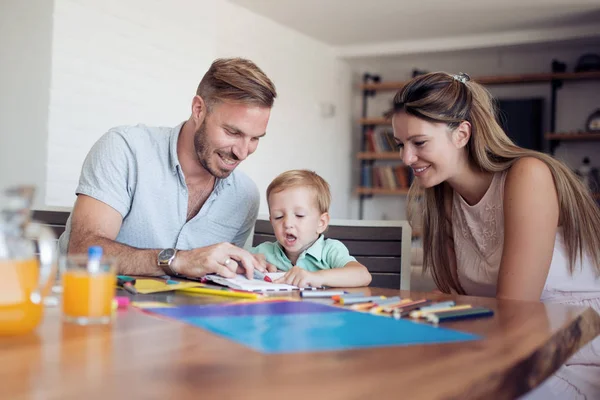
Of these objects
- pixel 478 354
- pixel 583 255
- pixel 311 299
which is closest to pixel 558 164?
pixel 583 255

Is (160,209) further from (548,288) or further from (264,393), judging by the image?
(264,393)

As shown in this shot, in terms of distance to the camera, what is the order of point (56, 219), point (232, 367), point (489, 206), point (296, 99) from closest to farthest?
point (232, 367) < point (489, 206) < point (56, 219) < point (296, 99)

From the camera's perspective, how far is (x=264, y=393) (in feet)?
1.93

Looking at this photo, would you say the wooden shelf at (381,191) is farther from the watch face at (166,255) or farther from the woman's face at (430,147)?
the watch face at (166,255)

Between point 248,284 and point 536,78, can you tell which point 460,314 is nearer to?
point 248,284

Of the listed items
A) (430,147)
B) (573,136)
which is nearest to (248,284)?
(430,147)

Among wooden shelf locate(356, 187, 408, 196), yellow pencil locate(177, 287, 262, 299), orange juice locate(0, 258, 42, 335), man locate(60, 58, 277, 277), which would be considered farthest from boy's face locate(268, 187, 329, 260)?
wooden shelf locate(356, 187, 408, 196)

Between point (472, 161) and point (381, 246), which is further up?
point (472, 161)

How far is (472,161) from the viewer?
192 centimetres

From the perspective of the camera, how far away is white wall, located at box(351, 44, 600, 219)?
7.12m

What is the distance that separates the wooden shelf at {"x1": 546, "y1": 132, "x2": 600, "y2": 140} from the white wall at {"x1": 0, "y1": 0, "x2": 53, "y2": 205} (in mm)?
4989

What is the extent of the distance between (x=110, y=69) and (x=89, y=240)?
117 inches

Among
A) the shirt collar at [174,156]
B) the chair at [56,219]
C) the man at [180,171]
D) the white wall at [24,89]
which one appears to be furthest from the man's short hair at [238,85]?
the white wall at [24,89]

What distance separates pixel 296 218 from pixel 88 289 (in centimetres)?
113
